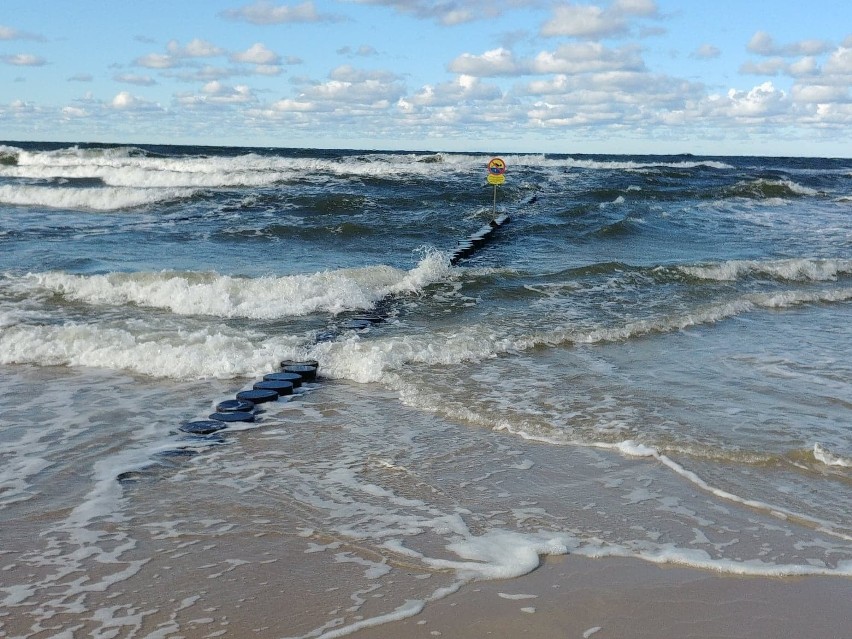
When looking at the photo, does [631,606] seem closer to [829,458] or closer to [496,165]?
[829,458]

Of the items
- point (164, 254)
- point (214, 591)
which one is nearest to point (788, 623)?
point (214, 591)

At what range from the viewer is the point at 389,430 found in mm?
5387

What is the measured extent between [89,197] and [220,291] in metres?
16.8

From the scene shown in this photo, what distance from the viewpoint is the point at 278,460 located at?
4770 millimetres

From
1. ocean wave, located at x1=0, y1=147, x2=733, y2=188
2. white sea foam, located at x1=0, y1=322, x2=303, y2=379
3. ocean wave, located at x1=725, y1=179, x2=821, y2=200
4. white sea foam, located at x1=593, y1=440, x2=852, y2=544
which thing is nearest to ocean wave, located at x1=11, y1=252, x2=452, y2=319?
white sea foam, located at x1=0, y1=322, x2=303, y2=379

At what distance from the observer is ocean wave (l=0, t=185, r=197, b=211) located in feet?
76.2

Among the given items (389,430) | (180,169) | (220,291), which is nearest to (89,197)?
(180,169)

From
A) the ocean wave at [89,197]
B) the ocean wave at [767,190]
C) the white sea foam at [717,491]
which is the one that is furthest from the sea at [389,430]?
the ocean wave at [767,190]

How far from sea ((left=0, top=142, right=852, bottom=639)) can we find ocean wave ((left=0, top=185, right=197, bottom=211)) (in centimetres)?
902

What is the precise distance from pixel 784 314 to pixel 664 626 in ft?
26.8

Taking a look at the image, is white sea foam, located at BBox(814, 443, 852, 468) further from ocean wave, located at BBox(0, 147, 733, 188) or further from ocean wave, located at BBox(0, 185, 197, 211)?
ocean wave, located at BBox(0, 147, 733, 188)

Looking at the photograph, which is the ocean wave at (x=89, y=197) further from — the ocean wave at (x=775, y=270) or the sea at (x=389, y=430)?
the ocean wave at (x=775, y=270)

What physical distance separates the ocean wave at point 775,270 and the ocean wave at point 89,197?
16.2 metres

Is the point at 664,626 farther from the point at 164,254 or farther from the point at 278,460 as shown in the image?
→ the point at 164,254
